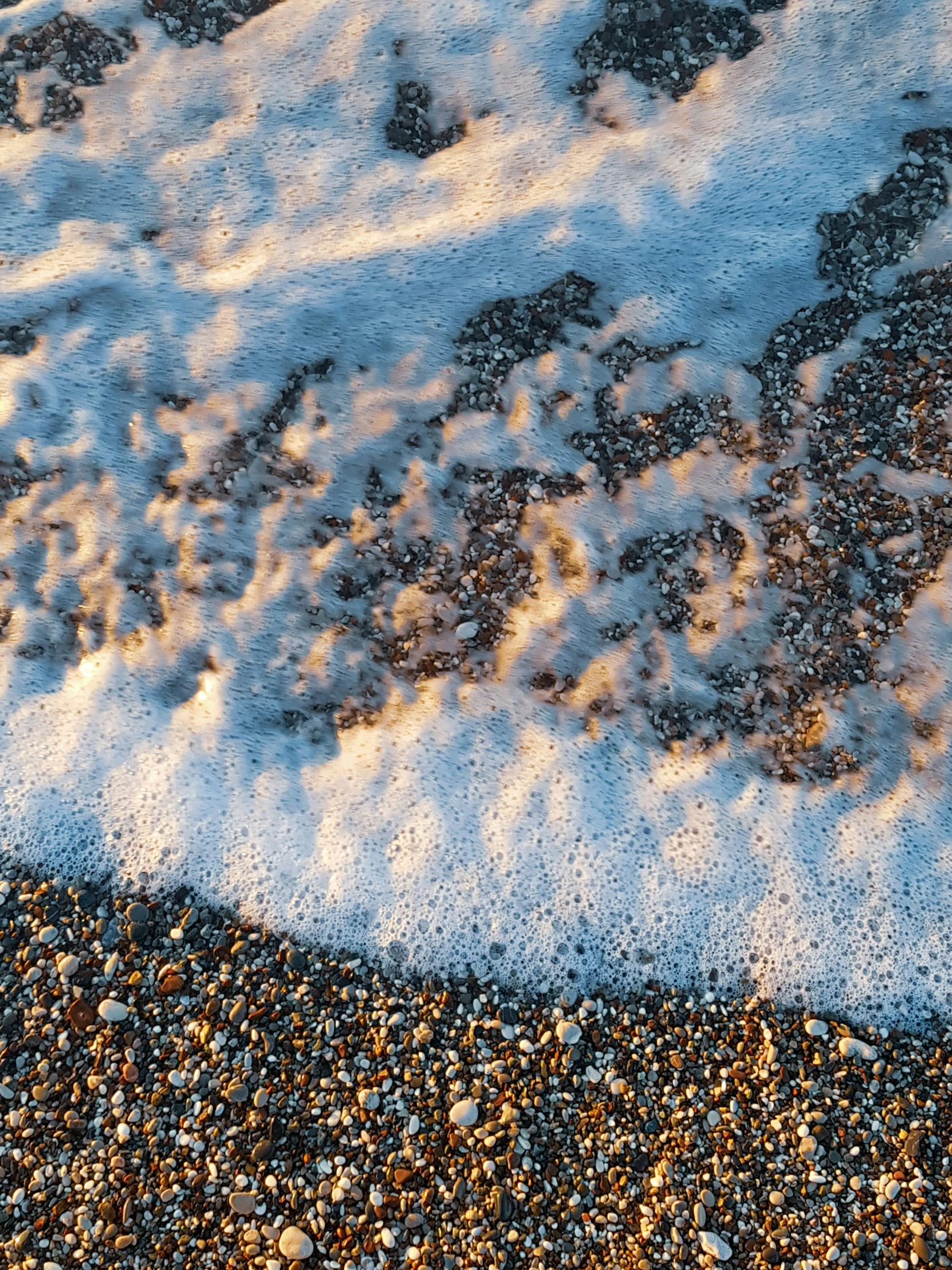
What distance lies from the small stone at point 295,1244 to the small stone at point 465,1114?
1.84 ft

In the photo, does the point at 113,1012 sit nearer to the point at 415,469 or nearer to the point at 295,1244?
the point at 295,1244

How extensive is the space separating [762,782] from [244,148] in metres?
3.99

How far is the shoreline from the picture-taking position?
93.2 inches

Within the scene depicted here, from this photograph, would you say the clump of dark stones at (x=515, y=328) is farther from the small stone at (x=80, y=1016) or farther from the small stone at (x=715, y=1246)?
the small stone at (x=715, y=1246)

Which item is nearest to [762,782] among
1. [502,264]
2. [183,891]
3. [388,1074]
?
[388,1074]

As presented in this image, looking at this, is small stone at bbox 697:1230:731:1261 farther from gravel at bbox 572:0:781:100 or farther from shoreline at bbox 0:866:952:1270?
gravel at bbox 572:0:781:100

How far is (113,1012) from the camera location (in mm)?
2629

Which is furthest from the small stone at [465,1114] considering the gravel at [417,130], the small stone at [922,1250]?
the gravel at [417,130]

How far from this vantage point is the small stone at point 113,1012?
263 centimetres

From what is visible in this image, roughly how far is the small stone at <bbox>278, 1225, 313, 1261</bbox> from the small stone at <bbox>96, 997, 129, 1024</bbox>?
0.89 m

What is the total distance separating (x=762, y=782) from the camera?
10.1ft

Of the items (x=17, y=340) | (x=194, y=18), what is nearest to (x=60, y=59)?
(x=194, y=18)

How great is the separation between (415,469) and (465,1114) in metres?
2.61

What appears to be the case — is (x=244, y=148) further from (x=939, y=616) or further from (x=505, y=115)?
(x=939, y=616)
